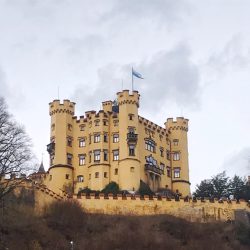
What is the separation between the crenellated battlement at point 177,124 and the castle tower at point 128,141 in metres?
7.48

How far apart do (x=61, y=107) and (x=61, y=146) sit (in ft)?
16.2

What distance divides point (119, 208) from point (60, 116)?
Result: 19049 millimetres

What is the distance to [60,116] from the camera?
287 feet

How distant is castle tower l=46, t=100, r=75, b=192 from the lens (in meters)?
84.6

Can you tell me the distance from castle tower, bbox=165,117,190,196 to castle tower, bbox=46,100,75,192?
1308 centimetres

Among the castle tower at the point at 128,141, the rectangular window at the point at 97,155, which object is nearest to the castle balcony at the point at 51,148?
the rectangular window at the point at 97,155

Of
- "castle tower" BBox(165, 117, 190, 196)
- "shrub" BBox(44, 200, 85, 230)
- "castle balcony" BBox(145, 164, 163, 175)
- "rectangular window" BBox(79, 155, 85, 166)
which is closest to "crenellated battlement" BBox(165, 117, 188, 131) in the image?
"castle tower" BBox(165, 117, 190, 196)

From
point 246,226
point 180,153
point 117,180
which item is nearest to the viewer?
point 246,226

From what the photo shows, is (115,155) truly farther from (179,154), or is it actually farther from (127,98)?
(179,154)

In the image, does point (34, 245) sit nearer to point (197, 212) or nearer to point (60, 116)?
point (197, 212)

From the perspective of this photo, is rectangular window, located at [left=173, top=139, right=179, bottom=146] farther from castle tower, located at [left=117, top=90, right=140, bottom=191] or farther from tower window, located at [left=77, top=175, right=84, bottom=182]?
tower window, located at [left=77, top=175, right=84, bottom=182]

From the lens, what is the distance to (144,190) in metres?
82.6

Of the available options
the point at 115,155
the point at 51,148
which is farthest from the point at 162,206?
the point at 51,148

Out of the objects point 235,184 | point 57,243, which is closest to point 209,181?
point 235,184
